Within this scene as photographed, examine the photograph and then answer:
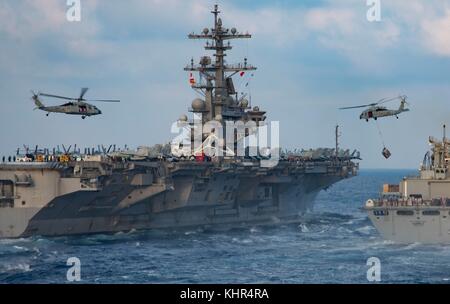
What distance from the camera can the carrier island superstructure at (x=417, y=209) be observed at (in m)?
36.8

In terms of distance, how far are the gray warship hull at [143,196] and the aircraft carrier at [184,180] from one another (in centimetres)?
4

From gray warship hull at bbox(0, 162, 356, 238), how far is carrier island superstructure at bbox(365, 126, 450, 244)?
8.88m

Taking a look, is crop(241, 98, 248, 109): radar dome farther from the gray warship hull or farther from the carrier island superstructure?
the carrier island superstructure

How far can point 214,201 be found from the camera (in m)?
45.3

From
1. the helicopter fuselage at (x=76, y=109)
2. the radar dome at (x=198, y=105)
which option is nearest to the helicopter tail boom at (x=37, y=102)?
the helicopter fuselage at (x=76, y=109)

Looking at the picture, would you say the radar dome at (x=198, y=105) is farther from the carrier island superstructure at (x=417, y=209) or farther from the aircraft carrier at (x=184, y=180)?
the carrier island superstructure at (x=417, y=209)

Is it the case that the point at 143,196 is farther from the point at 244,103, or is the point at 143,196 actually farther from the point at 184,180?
the point at 244,103

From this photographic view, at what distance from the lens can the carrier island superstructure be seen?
36.8 metres

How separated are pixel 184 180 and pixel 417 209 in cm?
1133

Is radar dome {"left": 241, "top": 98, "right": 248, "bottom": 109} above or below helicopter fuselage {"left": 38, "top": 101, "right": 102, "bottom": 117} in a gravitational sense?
above

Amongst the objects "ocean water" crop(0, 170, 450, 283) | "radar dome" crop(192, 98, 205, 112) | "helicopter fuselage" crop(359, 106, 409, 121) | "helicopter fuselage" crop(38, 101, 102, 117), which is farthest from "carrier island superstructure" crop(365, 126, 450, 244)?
"radar dome" crop(192, 98, 205, 112)

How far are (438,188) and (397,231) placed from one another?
3.06m

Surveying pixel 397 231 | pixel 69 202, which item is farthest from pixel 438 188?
pixel 69 202

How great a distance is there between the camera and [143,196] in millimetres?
41438
